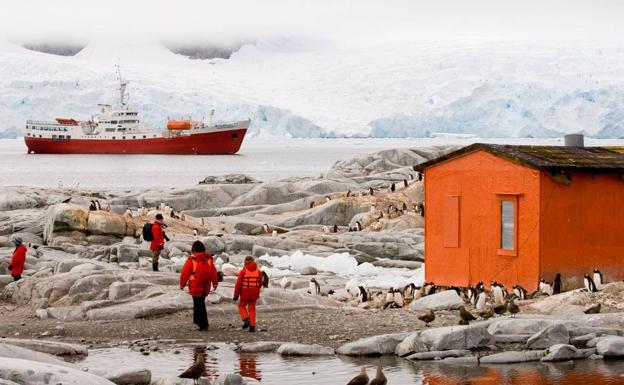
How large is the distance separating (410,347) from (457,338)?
22.7 inches

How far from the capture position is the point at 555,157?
17609mm

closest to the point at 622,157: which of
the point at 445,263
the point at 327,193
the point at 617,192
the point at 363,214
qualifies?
the point at 617,192

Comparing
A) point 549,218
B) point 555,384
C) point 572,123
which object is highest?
point 572,123

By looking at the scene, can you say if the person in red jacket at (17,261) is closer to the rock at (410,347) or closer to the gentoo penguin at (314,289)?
the gentoo penguin at (314,289)

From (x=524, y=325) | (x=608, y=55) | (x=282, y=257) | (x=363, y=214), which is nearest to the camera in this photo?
(x=524, y=325)

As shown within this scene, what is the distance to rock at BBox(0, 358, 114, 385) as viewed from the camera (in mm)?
9039

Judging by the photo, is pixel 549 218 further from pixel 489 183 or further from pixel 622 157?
pixel 622 157

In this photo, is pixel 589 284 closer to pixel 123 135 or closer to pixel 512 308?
pixel 512 308

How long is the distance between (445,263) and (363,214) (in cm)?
1395

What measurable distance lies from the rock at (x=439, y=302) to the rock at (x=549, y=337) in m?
3.07

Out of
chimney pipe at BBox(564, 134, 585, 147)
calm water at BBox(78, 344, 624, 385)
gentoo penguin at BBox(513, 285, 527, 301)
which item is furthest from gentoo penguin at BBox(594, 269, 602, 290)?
calm water at BBox(78, 344, 624, 385)

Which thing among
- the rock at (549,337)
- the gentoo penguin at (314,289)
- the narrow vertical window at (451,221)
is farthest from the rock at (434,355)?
the gentoo penguin at (314,289)

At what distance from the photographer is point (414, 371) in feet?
39.1

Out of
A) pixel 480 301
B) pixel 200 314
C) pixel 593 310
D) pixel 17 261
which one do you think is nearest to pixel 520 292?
pixel 480 301
